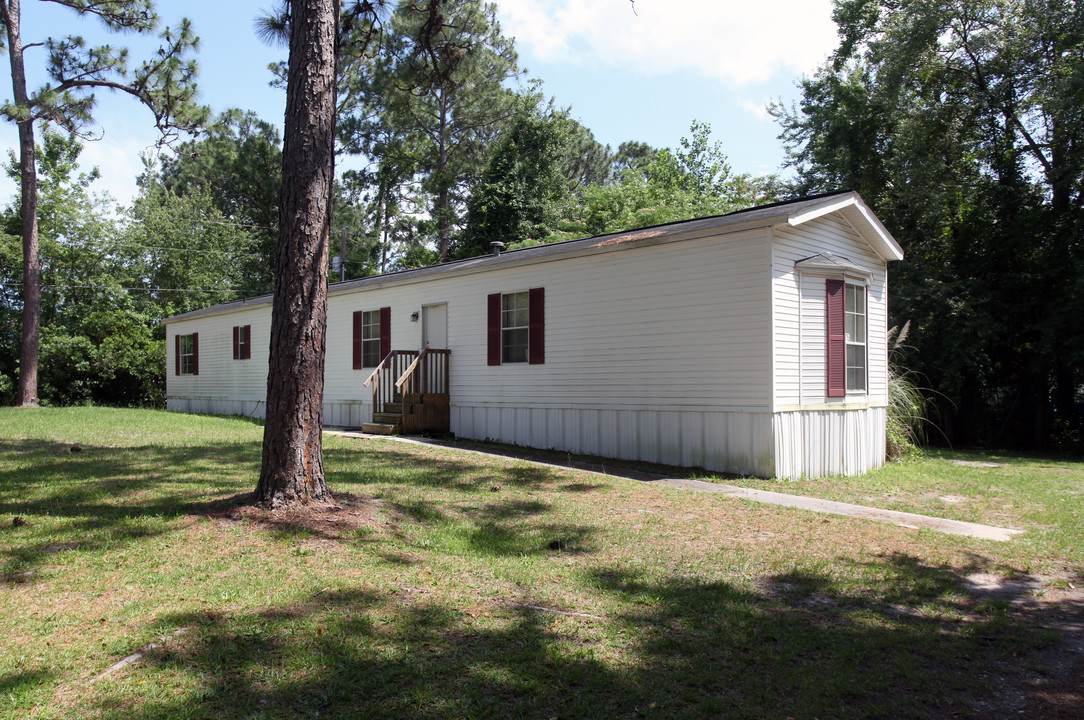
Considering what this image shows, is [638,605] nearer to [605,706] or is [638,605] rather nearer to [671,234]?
[605,706]

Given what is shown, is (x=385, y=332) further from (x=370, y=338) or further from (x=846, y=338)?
(x=846, y=338)

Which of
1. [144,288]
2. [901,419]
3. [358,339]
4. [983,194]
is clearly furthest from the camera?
[144,288]

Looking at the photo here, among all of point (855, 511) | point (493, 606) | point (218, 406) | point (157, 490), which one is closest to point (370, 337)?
point (218, 406)

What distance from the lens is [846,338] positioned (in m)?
10.9

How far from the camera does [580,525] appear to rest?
Result: 635cm

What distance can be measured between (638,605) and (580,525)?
1.99 metres

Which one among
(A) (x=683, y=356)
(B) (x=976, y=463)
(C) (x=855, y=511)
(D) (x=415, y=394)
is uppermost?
(A) (x=683, y=356)

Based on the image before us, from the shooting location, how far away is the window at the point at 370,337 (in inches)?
614

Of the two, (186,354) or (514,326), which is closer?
(514,326)

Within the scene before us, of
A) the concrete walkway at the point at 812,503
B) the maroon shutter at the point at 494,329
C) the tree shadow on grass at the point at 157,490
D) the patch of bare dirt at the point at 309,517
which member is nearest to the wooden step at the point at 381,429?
the maroon shutter at the point at 494,329

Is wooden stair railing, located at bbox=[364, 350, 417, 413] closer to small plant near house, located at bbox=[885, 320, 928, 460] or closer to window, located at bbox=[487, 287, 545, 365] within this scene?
window, located at bbox=[487, 287, 545, 365]

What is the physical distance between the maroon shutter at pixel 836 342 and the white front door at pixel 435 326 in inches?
283

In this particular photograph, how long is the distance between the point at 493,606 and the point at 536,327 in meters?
8.52

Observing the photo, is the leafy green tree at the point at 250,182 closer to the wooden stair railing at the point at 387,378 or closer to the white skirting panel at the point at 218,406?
the white skirting panel at the point at 218,406
